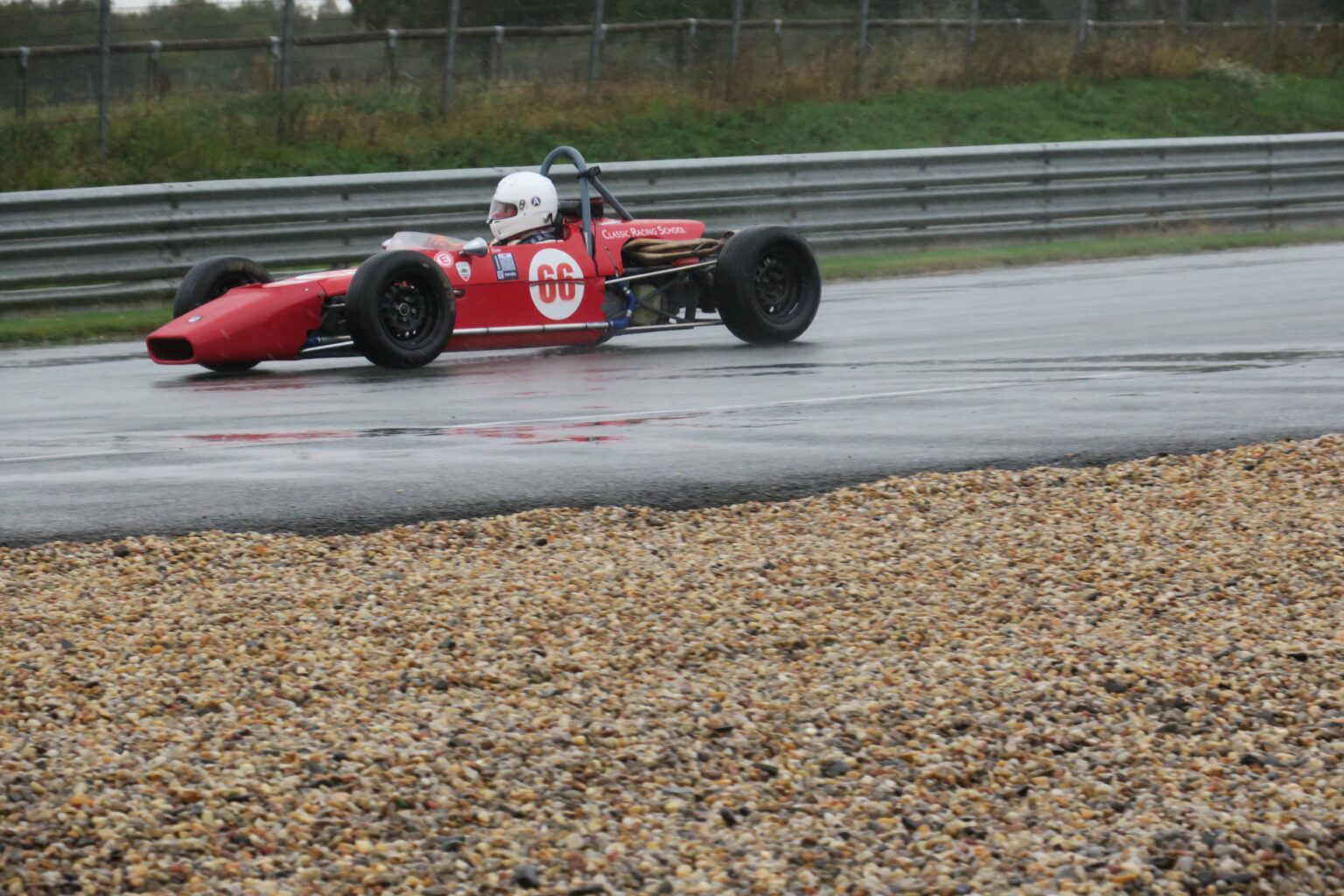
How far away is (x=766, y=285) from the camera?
1230 centimetres

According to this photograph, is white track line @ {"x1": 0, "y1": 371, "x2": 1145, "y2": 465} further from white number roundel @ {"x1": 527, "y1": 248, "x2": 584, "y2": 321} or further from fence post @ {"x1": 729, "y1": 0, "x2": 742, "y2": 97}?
fence post @ {"x1": 729, "y1": 0, "x2": 742, "y2": 97}

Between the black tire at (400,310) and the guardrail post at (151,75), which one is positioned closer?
the black tire at (400,310)

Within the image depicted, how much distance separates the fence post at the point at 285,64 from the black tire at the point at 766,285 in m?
8.64

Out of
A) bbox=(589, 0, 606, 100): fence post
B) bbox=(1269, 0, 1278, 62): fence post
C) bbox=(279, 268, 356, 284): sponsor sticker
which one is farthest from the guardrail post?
bbox=(1269, 0, 1278, 62): fence post

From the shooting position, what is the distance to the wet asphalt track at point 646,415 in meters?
6.49

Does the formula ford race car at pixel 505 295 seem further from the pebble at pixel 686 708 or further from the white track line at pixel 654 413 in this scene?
the pebble at pixel 686 708

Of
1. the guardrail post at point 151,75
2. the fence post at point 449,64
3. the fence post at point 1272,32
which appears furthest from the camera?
the fence post at point 1272,32

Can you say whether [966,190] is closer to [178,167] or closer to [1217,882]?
[178,167]

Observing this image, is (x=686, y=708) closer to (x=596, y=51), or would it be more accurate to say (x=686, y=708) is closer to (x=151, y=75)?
(x=151, y=75)

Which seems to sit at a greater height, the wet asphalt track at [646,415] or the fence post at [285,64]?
the fence post at [285,64]

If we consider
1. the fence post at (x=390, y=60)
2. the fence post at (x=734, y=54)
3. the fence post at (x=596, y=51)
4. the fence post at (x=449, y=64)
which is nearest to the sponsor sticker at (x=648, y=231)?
the fence post at (x=449, y=64)

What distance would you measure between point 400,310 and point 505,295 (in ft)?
2.78

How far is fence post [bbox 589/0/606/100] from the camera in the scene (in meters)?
22.3

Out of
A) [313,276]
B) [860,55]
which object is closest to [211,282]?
[313,276]
